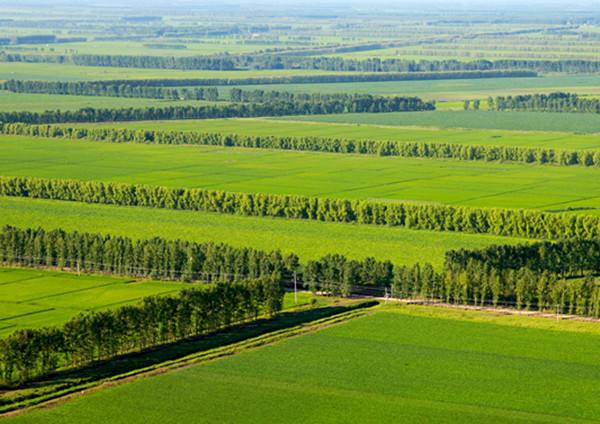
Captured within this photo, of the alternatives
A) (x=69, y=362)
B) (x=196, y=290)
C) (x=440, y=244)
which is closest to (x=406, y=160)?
(x=440, y=244)

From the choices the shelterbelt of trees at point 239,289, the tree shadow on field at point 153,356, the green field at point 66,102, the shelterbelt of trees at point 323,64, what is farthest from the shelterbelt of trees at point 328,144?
the shelterbelt of trees at point 323,64

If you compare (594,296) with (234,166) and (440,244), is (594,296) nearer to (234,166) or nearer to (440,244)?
(440,244)

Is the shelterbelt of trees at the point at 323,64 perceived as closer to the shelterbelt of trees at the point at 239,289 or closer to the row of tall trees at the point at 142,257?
the shelterbelt of trees at the point at 239,289

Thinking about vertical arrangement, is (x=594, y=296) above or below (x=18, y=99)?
below

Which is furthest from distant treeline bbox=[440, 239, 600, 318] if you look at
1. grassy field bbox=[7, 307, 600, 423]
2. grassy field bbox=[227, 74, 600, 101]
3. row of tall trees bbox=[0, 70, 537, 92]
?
row of tall trees bbox=[0, 70, 537, 92]

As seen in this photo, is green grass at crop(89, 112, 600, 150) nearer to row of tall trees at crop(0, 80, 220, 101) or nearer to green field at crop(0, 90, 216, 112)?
green field at crop(0, 90, 216, 112)

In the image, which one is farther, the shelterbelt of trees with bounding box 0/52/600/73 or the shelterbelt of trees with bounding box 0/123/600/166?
the shelterbelt of trees with bounding box 0/52/600/73

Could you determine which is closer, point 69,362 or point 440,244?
point 69,362
